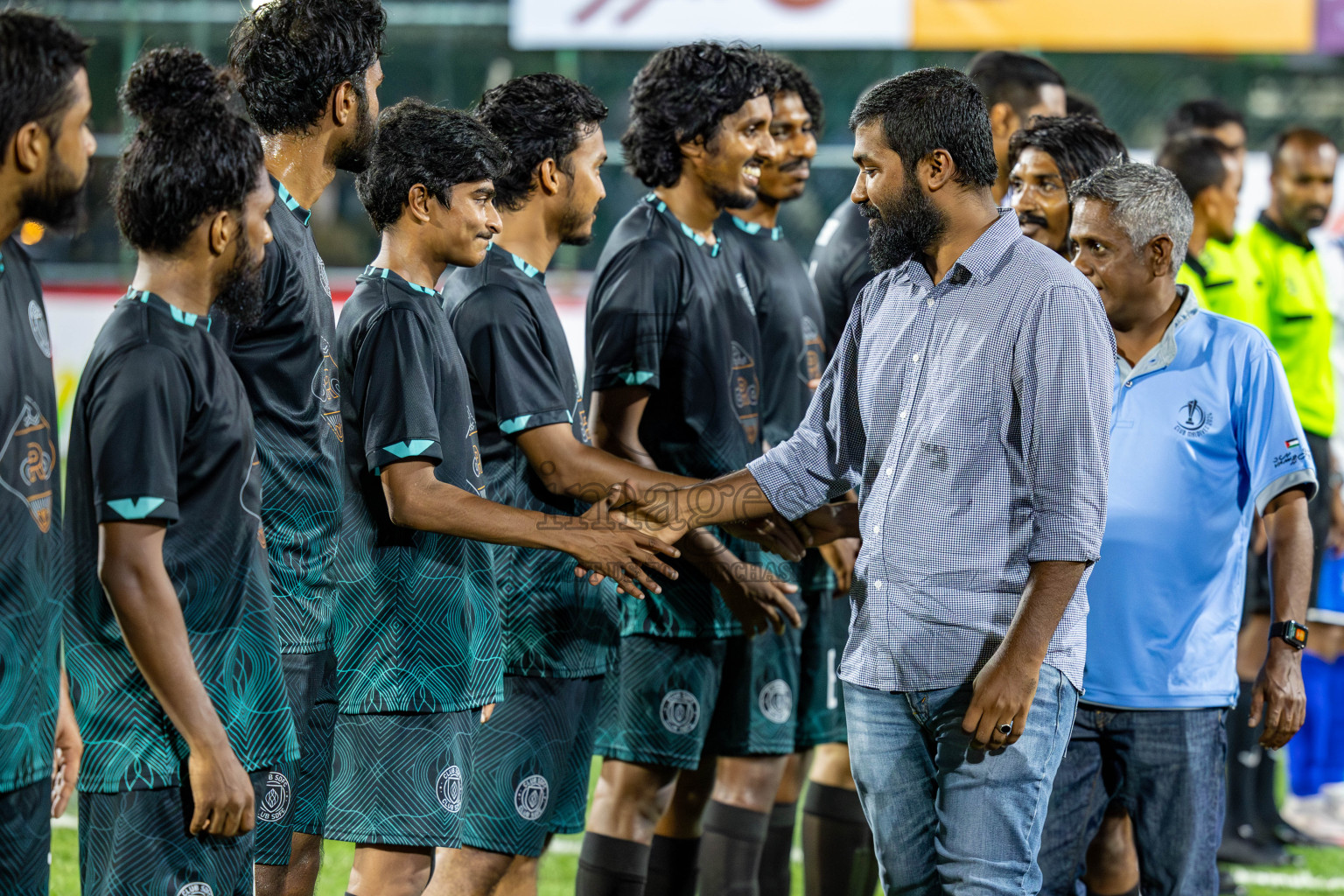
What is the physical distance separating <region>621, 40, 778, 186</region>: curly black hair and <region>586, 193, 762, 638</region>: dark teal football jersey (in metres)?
0.24

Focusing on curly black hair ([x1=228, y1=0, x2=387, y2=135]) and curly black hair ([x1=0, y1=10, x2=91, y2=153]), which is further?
curly black hair ([x1=228, y1=0, x2=387, y2=135])

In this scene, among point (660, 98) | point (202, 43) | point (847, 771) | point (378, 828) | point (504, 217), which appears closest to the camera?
point (378, 828)

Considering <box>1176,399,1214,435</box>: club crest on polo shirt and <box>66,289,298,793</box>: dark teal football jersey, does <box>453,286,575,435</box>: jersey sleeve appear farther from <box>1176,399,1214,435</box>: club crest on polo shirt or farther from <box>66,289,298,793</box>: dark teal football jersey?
<box>1176,399,1214,435</box>: club crest on polo shirt

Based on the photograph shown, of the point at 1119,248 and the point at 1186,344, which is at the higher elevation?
the point at 1119,248

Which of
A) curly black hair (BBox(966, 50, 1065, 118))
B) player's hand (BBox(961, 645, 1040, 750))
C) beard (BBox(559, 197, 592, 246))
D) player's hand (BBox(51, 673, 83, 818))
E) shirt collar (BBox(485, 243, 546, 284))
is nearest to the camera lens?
player's hand (BBox(51, 673, 83, 818))

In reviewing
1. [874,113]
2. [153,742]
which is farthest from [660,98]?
[153,742]

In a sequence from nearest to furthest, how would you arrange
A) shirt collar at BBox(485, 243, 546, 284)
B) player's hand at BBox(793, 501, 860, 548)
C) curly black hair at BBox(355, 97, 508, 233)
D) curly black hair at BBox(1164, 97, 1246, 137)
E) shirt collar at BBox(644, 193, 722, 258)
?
curly black hair at BBox(355, 97, 508, 233) < shirt collar at BBox(485, 243, 546, 284) < player's hand at BBox(793, 501, 860, 548) < shirt collar at BBox(644, 193, 722, 258) < curly black hair at BBox(1164, 97, 1246, 137)

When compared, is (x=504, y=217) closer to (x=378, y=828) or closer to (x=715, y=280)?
(x=715, y=280)

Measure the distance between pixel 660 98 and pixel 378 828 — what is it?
6.90 feet

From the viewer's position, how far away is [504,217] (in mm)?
3447

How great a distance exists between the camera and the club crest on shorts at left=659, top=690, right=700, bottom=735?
3.69m

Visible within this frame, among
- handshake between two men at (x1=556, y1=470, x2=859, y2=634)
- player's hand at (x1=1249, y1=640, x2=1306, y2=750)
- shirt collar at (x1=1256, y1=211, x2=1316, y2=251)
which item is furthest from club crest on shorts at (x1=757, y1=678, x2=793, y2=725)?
shirt collar at (x1=1256, y1=211, x2=1316, y2=251)

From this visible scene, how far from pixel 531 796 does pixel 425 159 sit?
1448 millimetres

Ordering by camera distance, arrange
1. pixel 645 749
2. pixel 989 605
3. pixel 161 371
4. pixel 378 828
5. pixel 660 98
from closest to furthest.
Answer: pixel 161 371 → pixel 989 605 → pixel 378 828 → pixel 645 749 → pixel 660 98
